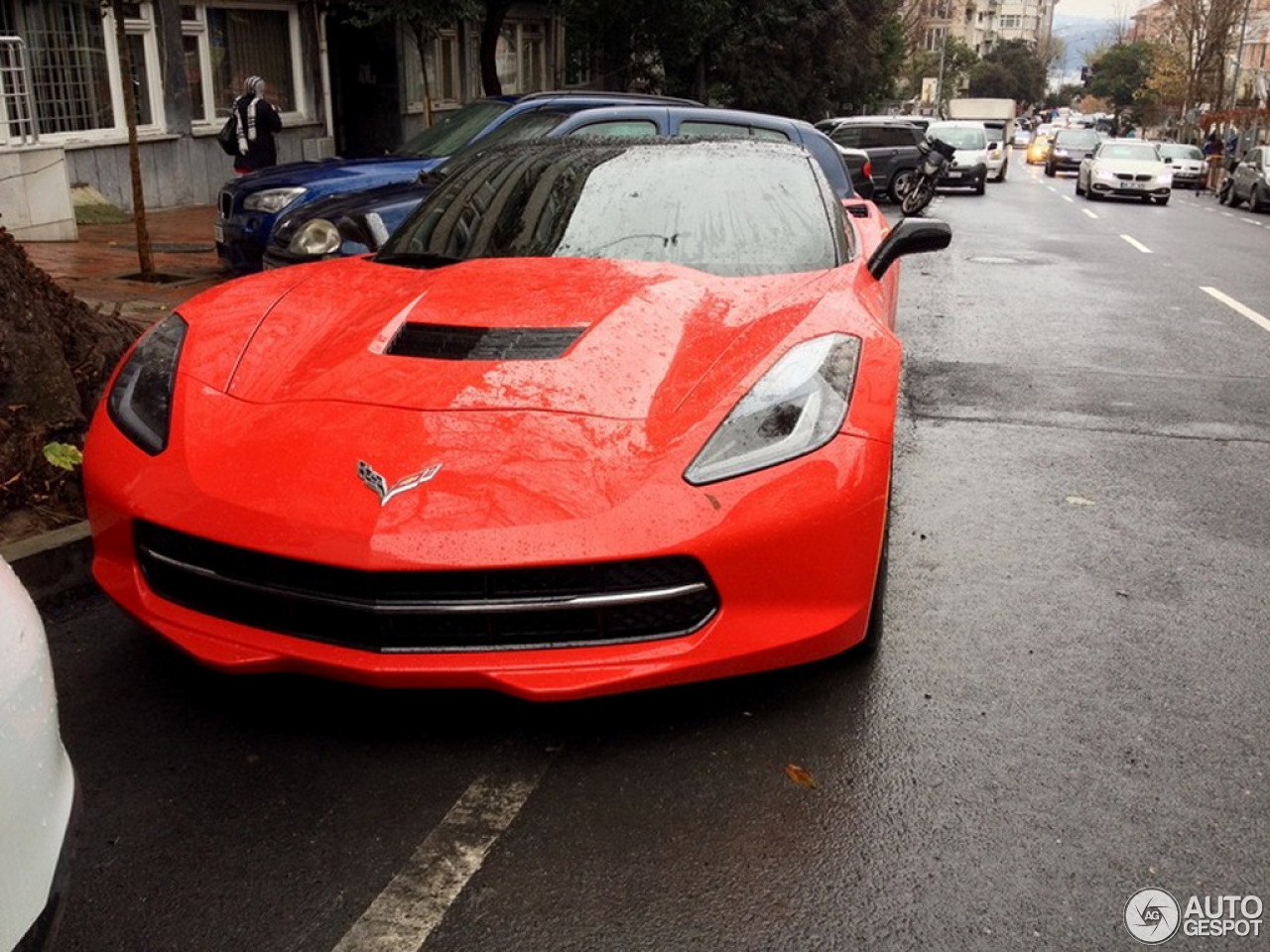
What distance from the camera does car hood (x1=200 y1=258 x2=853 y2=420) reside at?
10.1 feet

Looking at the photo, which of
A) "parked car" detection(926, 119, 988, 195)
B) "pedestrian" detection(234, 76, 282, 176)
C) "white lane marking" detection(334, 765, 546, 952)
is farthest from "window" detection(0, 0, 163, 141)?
"parked car" detection(926, 119, 988, 195)

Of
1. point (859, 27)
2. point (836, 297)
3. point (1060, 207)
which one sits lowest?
point (1060, 207)

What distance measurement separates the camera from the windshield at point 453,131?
10031mm

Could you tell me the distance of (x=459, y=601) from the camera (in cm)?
267

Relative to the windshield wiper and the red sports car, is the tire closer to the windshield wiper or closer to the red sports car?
the windshield wiper

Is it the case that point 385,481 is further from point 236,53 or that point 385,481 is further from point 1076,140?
point 1076,140

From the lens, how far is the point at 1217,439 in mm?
6055

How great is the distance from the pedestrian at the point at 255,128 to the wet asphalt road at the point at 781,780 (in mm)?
9462

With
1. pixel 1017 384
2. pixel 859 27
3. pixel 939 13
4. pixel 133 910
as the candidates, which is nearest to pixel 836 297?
pixel 133 910

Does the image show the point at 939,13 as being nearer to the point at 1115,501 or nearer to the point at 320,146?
the point at 320,146

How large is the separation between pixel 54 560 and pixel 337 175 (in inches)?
245

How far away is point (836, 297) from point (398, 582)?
173 cm

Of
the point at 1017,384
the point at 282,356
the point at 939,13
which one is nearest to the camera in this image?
the point at 282,356

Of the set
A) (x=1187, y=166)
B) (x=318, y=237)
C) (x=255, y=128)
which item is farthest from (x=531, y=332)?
(x=1187, y=166)
